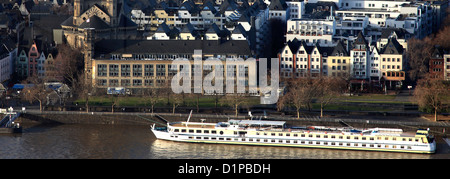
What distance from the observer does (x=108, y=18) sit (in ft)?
366

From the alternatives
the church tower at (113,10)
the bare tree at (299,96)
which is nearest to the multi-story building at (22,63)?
the church tower at (113,10)

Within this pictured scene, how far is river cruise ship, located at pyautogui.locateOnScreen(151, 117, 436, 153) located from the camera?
78.2 m

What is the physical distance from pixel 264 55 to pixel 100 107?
27076 millimetres

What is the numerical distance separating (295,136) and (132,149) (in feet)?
37.9

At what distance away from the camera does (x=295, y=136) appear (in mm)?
80062

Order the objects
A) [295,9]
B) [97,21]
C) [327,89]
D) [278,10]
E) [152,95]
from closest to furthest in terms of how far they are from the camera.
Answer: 1. [152,95]
2. [327,89]
3. [97,21]
4. [278,10]
5. [295,9]

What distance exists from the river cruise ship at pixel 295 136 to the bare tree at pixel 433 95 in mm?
6296

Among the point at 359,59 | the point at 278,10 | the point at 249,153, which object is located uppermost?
the point at 278,10

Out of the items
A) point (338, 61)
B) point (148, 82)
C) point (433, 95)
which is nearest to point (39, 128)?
point (148, 82)

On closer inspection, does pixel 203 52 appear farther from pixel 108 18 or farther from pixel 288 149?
pixel 288 149

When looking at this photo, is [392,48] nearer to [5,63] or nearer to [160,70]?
[160,70]

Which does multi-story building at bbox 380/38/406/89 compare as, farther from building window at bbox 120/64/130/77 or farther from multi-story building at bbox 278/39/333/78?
building window at bbox 120/64/130/77

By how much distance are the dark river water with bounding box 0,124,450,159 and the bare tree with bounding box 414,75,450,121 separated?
17.7 feet

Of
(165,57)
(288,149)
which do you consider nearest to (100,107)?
(165,57)
